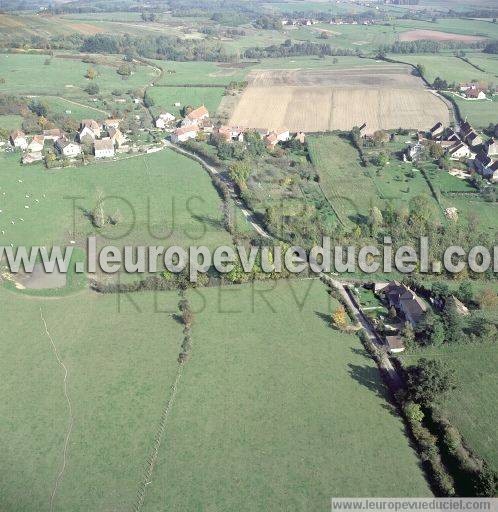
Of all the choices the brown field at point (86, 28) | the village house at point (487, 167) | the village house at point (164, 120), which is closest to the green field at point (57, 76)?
the village house at point (164, 120)

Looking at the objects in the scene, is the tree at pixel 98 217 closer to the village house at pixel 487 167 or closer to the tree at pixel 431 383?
the tree at pixel 431 383

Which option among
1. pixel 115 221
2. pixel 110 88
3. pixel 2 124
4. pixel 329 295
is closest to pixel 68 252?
pixel 115 221

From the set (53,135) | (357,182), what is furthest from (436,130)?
(53,135)

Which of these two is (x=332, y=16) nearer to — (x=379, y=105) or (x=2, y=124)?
(x=379, y=105)

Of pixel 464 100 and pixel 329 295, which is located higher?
pixel 464 100

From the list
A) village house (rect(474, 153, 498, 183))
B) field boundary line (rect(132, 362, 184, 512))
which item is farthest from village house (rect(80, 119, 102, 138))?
village house (rect(474, 153, 498, 183))

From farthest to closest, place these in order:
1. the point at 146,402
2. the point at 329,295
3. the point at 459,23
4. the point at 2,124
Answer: the point at 459,23
the point at 2,124
the point at 329,295
the point at 146,402
